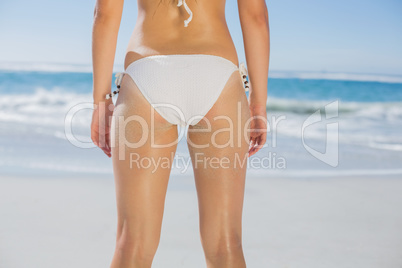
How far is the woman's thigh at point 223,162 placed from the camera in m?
1.43

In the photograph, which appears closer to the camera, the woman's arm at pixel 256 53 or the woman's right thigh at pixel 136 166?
the woman's right thigh at pixel 136 166

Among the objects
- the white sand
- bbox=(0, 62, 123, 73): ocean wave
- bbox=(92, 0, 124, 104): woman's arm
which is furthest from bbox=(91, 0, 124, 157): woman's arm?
bbox=(0, 62, 123, 73): ocean wave

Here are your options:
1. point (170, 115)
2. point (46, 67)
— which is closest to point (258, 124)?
point (170, 115)

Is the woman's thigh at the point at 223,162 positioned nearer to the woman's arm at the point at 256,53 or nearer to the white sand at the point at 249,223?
the woman's arm at the point at 256,53

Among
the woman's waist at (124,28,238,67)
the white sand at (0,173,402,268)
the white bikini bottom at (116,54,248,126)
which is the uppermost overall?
the woman's waist at (124,28,238,67)

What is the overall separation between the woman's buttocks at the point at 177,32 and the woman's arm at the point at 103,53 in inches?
2.8

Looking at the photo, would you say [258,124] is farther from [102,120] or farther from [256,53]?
[102,120]

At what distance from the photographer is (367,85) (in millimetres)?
17781

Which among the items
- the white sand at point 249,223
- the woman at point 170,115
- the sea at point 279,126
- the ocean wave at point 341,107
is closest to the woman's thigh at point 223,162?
the woman at point 170,115

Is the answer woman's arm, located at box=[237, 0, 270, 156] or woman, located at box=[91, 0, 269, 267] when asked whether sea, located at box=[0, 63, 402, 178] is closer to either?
woman's arm, located at box=[237, 0, 270, 156]

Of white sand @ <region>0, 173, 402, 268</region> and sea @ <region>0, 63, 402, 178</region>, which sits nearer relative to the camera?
white sand @ <region>0, 173, 402, 268</region>

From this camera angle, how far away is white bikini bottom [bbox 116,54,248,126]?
1398 millimetres

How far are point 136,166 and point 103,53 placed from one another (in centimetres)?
41

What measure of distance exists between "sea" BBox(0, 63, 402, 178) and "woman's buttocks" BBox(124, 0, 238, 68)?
3445mm
